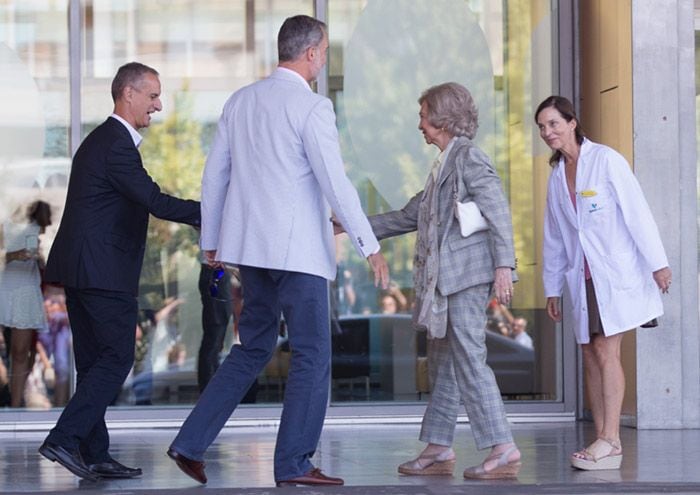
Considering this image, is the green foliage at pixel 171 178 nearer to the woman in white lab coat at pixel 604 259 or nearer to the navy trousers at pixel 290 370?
the woman in white lab coat at pixel 604 259

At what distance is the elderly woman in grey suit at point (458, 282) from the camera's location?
6281mm

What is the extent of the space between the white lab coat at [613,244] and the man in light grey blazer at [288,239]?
54.7 inches

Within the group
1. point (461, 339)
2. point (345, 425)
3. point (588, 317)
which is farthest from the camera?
point (345, 425)

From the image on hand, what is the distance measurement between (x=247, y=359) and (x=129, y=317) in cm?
82

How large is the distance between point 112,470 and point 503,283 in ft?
6.50

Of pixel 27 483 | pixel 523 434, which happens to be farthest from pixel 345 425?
pixel 27 483

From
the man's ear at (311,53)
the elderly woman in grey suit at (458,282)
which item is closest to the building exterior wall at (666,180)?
the elderly woman in grey suit at (458,282)

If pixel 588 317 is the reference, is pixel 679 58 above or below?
above

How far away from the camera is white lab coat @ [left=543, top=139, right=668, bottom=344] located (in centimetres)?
666

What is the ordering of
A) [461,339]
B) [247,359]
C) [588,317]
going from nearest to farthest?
1. [247,359]
2. [461,339]
3. [588,317]

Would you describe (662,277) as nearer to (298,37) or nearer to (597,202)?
(597,202)

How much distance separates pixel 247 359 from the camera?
5.92 m

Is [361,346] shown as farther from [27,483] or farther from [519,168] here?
[27,483]

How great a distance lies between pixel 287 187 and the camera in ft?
19.0
